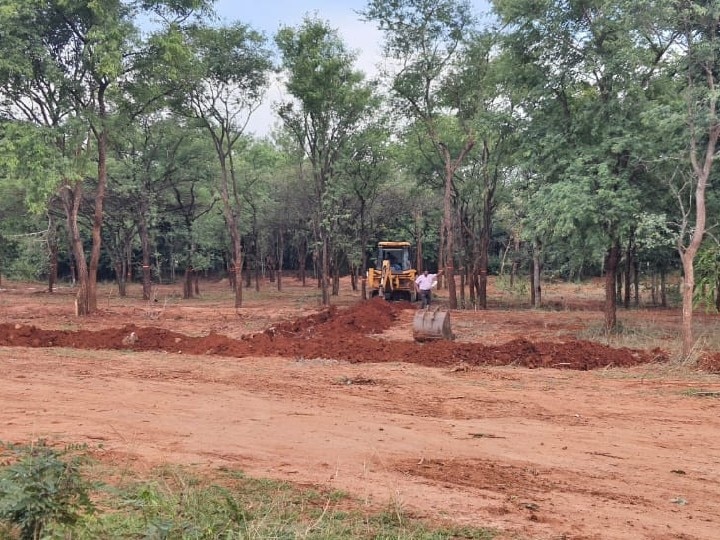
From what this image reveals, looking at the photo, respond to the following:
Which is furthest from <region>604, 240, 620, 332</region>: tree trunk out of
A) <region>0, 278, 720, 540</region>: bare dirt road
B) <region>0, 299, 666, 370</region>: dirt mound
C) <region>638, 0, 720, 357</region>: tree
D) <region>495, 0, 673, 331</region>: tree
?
<region>638, 0, 720, 357</region>: tree

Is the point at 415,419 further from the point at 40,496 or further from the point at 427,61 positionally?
the point at 427,61

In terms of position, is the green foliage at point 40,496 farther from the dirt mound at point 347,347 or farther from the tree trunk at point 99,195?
the tree trunk at point 99,195

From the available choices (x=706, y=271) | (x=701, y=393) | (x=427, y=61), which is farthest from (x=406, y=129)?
(x=701, y=393)

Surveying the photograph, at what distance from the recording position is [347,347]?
14445 mm

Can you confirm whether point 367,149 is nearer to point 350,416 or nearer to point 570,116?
point 570,116

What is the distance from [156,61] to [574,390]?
17337 millimetres

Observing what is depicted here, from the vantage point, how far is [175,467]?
591 centimetres

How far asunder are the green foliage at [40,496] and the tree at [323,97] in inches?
892

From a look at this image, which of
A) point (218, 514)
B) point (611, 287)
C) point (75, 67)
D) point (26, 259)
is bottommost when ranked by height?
point (218, 514)

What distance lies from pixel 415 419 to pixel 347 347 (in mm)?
6182

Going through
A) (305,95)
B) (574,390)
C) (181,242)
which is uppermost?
(305,95)

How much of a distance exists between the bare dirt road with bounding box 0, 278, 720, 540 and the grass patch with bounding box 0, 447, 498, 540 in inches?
12.6

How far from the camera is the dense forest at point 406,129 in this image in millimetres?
14047

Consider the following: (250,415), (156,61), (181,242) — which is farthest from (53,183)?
(181,242)
